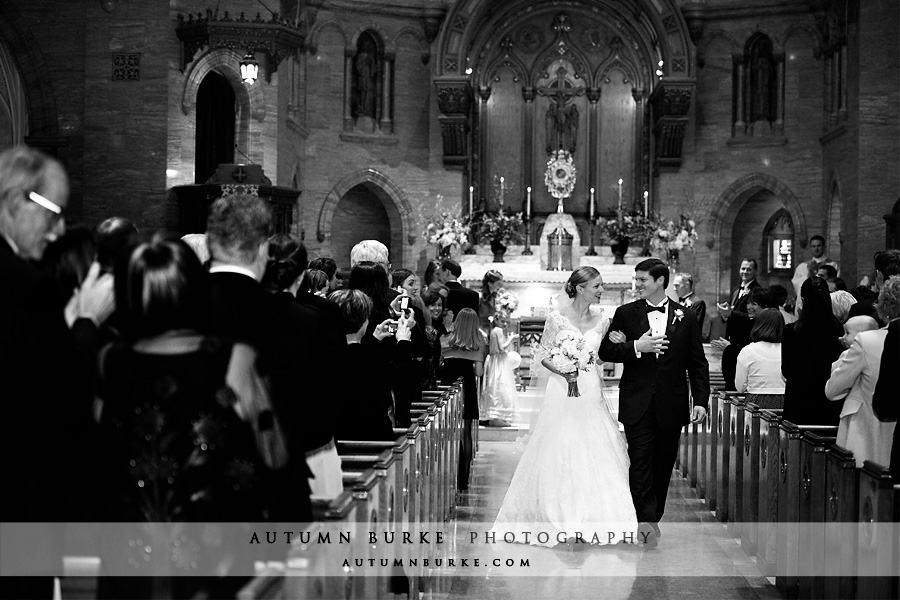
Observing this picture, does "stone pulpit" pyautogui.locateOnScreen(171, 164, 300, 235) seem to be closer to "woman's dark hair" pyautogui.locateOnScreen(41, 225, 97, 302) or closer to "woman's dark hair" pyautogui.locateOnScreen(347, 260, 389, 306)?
"woman's dark hair" pyautogui.locateOnScreen(347, 260, 389, 306)

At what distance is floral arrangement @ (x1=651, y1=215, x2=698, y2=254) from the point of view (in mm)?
19062

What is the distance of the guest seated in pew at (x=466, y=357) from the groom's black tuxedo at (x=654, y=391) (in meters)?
3.07

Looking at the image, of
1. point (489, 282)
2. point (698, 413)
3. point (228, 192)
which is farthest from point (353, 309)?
point (228, 192)

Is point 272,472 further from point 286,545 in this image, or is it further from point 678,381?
point 678,381

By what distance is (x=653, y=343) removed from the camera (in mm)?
7621

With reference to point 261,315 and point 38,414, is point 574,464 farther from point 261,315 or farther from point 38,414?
point 38,414

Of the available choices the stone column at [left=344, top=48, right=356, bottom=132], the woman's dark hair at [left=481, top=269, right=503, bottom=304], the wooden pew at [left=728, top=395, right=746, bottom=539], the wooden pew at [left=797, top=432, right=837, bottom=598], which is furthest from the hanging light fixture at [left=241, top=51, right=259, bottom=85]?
the wooden pew at [left=797, top=432, right=837, bottom=598]

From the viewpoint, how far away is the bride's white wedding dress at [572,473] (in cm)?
773

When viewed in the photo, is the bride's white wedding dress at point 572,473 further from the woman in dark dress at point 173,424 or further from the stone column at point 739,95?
the stone column at point 739,95

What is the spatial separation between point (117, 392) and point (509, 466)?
8.75m

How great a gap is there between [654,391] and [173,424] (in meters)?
5.35

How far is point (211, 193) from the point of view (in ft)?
49.7

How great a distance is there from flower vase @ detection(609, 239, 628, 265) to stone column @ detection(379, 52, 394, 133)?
15.3 feet

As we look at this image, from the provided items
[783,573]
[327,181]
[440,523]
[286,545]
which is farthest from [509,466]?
[327,181]
